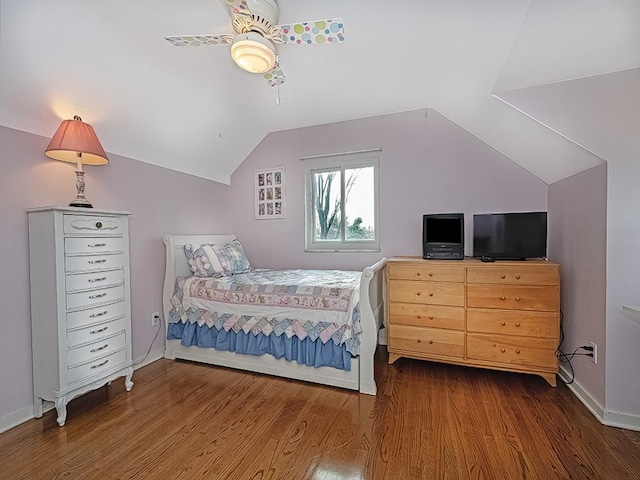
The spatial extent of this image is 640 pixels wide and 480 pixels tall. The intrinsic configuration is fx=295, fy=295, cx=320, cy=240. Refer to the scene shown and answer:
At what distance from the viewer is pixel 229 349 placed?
8.52 ft

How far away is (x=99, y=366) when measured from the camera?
2037mm

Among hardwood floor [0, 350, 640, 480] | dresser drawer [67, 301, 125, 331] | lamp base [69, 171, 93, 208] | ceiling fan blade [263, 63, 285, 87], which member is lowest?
hardwood floor [0, 350, 640, 480]

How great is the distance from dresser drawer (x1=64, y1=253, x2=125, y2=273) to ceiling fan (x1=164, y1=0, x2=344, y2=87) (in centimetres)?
A: 147

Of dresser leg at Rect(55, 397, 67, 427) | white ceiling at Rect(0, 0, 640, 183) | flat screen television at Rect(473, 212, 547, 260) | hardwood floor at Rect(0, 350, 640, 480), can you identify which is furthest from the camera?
flat screen television at Rect(473, 212, 547, 260)

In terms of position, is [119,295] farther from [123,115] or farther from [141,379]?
[123,115]

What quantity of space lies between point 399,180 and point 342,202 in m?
0.68

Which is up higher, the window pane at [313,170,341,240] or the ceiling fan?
the ceiling fan

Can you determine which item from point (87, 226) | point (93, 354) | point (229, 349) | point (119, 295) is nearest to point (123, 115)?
point (87, 226)

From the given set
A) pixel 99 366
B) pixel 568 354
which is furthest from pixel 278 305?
pixel 568 354

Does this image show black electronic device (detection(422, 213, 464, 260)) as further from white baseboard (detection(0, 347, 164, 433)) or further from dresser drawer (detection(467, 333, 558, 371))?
white baseboard (detection(0, 347, 164, 433))

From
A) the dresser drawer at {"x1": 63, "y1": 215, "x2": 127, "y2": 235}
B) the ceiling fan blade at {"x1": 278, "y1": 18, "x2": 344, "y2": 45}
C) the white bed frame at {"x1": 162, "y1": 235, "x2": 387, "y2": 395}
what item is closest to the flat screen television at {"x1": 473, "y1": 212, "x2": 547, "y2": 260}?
the white bed frame at {"x1": 162, "y1": 235, "x2": 387, "y2": 395}

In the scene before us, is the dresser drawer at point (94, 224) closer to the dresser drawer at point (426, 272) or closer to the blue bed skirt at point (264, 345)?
the blue bed skirt at point (264, 345)

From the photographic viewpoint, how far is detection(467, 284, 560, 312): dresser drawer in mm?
2221

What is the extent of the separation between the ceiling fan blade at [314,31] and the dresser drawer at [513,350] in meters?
2.35
